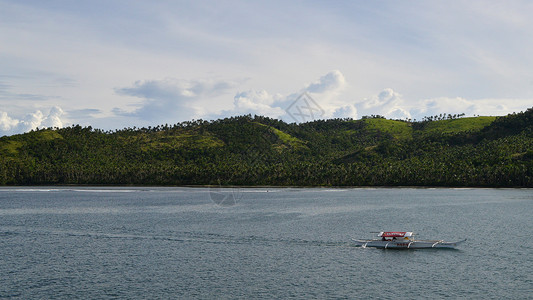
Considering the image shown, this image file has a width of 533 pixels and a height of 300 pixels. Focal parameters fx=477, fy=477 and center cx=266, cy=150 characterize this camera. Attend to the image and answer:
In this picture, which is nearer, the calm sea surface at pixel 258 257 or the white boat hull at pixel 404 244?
the calm sea surface at pixel 258 257

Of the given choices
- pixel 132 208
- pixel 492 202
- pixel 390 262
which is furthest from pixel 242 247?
pixel 492 202

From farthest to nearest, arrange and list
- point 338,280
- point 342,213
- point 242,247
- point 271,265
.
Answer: point 342,213 < point 242,247 < point 271,265 < point 338,280

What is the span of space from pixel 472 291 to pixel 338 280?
20303mm

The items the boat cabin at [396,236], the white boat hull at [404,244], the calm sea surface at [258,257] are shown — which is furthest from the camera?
the boat cabin at [396,236]

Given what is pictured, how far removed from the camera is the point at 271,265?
89.4m

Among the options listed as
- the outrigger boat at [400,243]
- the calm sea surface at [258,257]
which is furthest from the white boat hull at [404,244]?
the calm sea surface at [258,257]

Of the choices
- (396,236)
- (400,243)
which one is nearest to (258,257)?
(400,243)

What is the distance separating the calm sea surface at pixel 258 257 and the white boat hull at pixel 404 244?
185 cm

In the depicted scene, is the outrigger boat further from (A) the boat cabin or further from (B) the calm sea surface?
(B) the calm sea surface

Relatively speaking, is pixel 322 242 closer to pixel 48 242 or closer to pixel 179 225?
pixel 179 225

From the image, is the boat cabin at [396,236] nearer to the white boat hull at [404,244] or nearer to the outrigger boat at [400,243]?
the outrigger boat at [400,243]

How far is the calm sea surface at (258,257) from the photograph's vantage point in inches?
2901

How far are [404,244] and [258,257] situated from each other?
33043mm

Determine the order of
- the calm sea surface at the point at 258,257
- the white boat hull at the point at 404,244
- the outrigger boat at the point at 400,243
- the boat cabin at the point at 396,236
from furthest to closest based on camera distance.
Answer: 1. the boat cabin at the point at 396,236
2. the outrigger boat at the point at 400,243
3. the white boat hull at the point at 404,244
4. the calm sea surface at the point at 258,257
